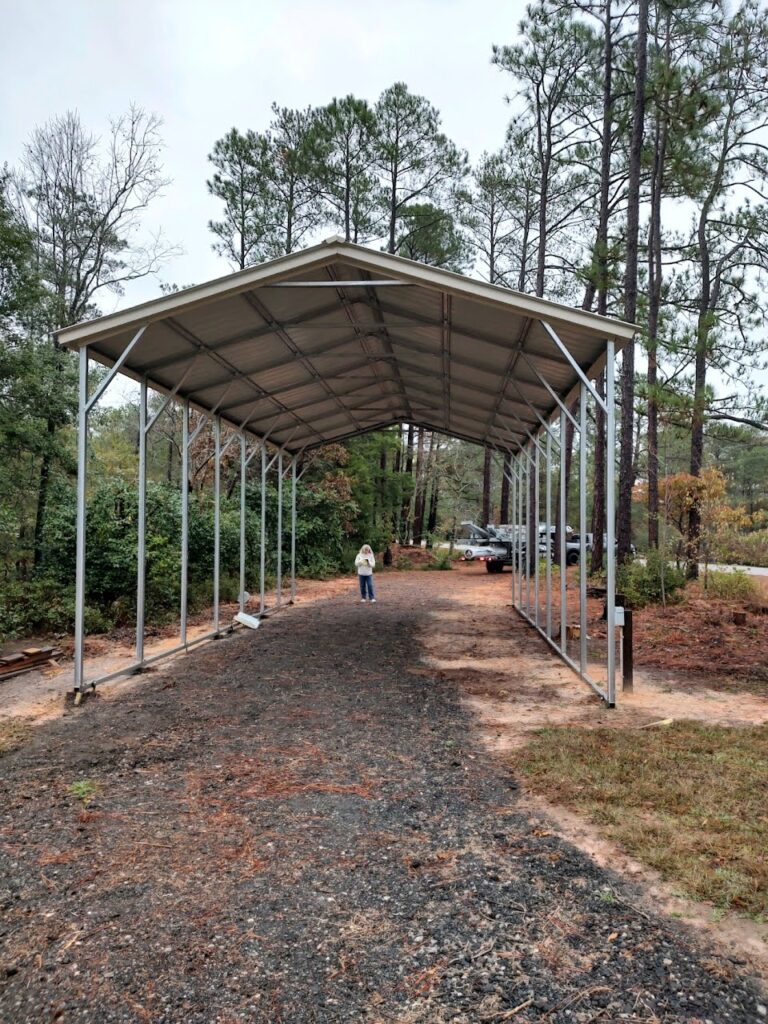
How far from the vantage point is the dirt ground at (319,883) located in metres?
2.12

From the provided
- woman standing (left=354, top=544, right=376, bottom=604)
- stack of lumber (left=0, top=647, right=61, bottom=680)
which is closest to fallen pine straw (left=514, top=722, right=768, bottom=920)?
stack of lumber (left=0, top=647, right=61, bottom=680)

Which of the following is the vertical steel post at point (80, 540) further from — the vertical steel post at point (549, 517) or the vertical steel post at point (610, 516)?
the vertical steel post at point (549, 517)

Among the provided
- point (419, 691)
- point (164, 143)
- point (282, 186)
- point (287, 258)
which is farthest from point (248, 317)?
point (282, 186)

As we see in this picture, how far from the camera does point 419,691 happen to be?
6.43m

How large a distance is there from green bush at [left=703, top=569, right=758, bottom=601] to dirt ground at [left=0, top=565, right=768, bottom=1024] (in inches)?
304

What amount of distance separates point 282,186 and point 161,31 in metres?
6.65

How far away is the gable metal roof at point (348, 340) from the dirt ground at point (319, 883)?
3.39m

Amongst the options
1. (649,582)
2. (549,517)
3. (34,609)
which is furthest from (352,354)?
(649,582)

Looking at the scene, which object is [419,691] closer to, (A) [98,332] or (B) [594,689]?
(B) [594,689]

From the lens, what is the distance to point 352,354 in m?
9.16

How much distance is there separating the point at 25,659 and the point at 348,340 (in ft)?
17.0

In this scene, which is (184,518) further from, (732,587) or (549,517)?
(732,587)

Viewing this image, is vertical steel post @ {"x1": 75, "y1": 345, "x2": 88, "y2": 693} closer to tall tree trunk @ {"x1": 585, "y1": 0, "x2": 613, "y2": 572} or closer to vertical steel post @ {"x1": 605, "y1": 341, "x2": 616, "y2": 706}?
vertical steel post @ {"x1": 605, "y1": 341, "x2": 616, "y2": 706}

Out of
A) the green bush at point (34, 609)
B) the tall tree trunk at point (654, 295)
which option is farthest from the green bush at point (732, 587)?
the green bush at point (34, 609)
